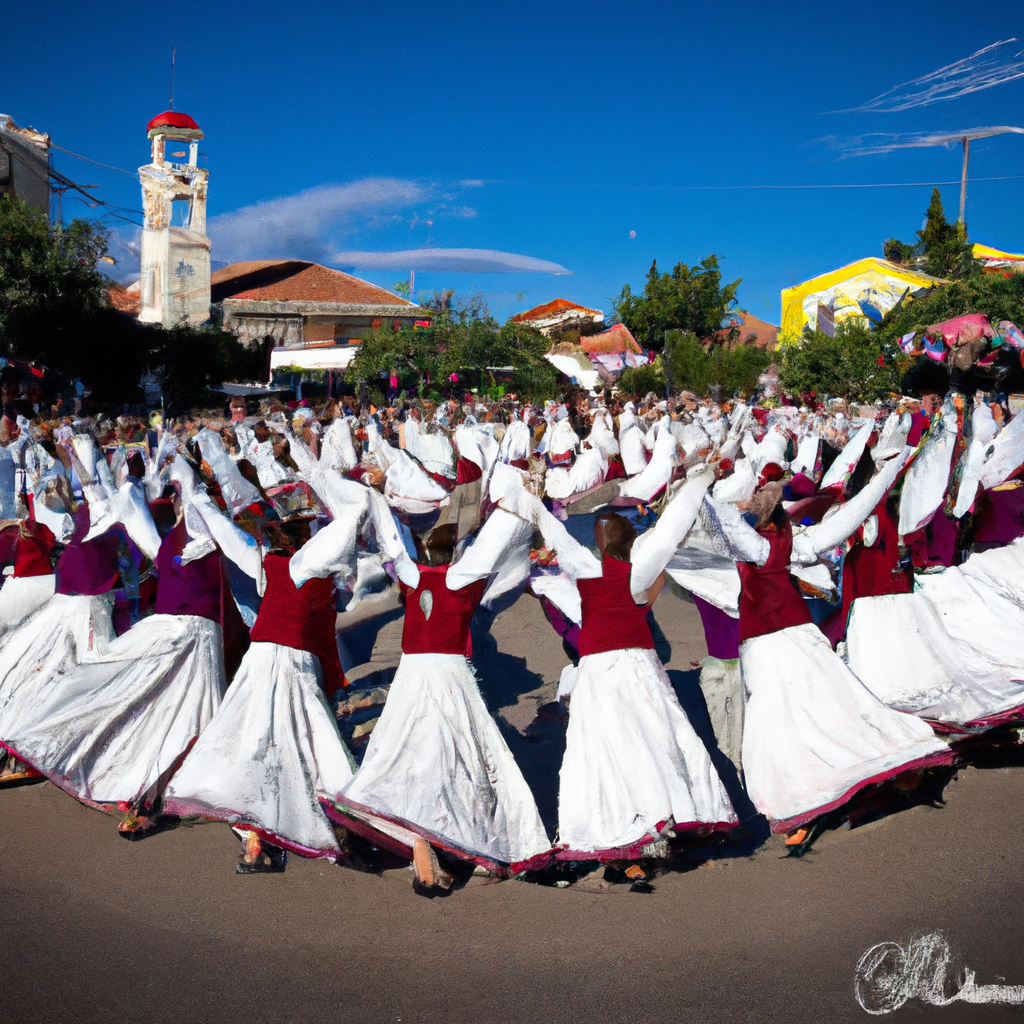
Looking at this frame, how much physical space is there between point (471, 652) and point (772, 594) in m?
1.41

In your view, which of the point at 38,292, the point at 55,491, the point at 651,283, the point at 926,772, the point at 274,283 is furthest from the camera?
the point at 274,283

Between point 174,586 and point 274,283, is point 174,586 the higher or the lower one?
the lower one

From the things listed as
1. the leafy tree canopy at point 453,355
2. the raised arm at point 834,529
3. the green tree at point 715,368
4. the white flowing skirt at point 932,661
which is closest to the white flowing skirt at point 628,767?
the raised arm at point 834,529

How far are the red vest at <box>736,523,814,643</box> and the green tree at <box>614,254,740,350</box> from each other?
1530 inches

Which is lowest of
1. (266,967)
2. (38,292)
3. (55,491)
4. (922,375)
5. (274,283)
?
(266,967)

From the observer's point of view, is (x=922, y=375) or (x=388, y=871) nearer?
(x=388, y=871)

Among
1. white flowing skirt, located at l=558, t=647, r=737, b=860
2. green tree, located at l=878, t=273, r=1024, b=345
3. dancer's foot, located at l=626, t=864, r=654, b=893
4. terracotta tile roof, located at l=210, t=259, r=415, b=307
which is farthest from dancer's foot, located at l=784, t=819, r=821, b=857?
terracotta tile roof, located at l=210, t=259, r=415, b=307

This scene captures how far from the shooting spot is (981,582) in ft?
19.2

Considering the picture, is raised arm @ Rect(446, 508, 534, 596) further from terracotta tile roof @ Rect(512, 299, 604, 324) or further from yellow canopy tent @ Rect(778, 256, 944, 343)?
terracotta tile roof @ Rect(512, 299, 604, 324)

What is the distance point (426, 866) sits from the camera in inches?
145

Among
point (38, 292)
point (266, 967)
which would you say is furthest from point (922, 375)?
point (38, 292)

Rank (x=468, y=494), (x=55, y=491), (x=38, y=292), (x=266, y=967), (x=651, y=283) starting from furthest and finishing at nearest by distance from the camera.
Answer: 1. (x=651, y=283)
2. (x=38, y=292)
3. (x=468, y=494)
4. (x=55, y=491)
5. (x=266, y=967)

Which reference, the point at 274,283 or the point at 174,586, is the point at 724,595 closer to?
the point at 174,586

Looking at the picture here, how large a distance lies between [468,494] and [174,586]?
2161mm
